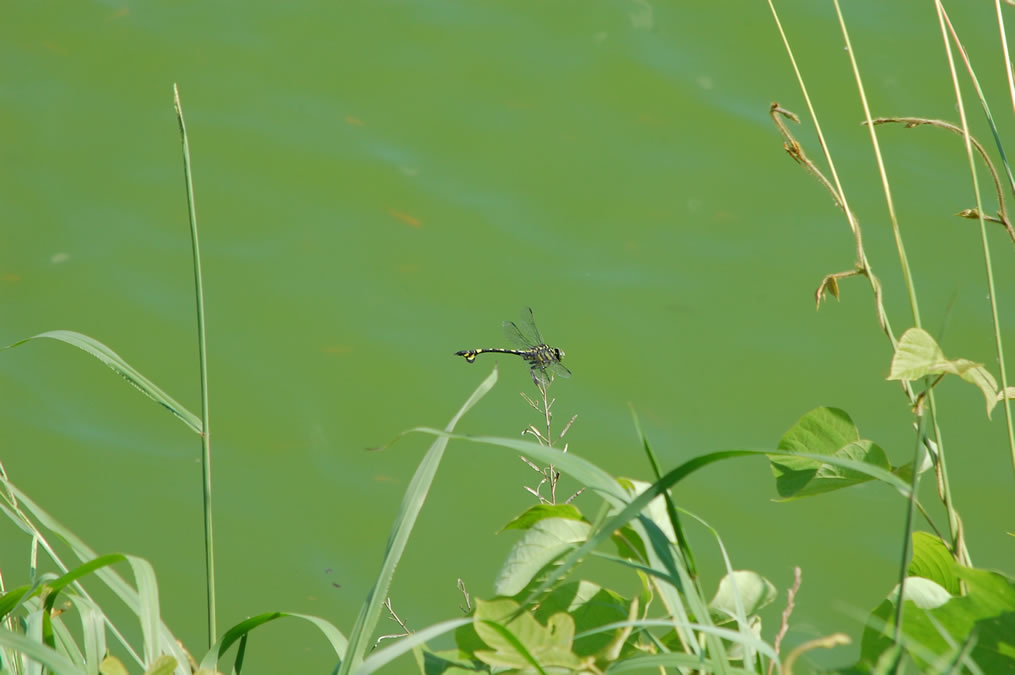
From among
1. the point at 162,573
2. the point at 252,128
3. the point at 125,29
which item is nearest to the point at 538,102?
the point at 252,128

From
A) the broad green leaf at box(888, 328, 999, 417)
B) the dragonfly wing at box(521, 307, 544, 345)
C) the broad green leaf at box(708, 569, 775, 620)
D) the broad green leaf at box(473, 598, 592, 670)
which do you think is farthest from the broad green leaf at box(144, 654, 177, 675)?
the dragonfly wing at box(521, 307, 544, 345)

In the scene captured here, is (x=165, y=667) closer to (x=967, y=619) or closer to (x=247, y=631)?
(x=247, y=631)

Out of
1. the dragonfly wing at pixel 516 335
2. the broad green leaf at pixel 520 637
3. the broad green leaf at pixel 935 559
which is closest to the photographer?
the broad green leaf at pixel 520 637

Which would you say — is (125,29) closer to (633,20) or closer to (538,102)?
(538,102)

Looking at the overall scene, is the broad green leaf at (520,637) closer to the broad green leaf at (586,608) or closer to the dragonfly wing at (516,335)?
the broad green leaf at (586,608)

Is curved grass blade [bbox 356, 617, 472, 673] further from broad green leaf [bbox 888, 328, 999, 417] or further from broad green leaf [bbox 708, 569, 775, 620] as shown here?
broad green leaf [bbox 888, 328, 999, 417]

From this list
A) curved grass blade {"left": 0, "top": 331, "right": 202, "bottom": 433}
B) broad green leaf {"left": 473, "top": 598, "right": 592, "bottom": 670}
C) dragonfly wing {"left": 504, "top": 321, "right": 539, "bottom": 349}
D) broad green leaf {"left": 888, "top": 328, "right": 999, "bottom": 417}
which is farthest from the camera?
dragonfly wing {"left": 504, "top": 321, "right": 539, "bottom": 349}

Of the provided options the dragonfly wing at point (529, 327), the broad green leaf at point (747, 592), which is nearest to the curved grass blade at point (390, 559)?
the broad green leaf at point (747, 592)
